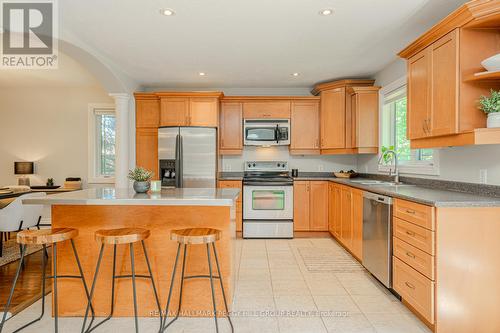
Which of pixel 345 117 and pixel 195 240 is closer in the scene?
pixel 195 240

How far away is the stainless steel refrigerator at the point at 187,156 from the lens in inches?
187

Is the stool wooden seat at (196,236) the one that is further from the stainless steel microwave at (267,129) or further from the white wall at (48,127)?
the white wall at (48,127)

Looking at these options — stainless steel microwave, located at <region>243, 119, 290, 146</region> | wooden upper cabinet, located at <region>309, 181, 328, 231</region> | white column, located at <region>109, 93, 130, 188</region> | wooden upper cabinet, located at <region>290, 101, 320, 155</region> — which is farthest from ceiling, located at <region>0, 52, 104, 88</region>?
wooden upper cabinet, located at <region>309, 181, 328, 231</region>

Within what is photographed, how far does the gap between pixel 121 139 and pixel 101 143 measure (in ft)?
4.39

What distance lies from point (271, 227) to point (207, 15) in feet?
10.5

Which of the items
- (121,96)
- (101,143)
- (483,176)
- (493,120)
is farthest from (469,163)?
(101,143)

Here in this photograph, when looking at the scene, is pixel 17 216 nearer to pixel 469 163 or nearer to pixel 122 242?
pixel 122 242

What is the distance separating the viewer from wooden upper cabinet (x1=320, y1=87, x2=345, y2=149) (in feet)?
15.9

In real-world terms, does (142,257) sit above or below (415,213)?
below

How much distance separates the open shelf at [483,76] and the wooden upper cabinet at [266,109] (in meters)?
Answer: 3.14

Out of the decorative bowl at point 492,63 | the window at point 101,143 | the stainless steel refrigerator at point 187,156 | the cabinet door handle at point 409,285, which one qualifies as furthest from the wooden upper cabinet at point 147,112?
the decorative bowl at point 492,63

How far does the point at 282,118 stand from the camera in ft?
17.0

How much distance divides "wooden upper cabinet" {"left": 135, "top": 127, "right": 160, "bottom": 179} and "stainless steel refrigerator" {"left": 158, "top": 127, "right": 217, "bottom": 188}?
1.03ft

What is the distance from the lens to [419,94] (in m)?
2.77
